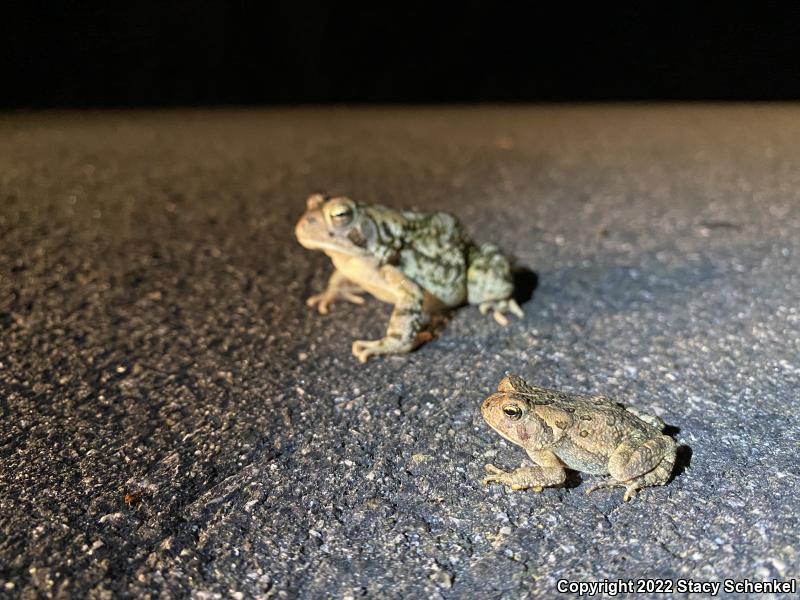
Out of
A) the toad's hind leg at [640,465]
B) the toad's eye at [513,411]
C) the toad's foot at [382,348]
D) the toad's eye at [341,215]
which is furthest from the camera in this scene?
the toad's eye at [341,215]

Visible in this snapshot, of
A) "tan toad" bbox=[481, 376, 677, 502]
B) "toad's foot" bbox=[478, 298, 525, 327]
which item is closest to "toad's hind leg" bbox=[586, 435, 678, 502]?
"tan toad" bbox=[481, 376, 677, 502]

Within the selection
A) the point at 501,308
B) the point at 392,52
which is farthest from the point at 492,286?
the point at 392,52

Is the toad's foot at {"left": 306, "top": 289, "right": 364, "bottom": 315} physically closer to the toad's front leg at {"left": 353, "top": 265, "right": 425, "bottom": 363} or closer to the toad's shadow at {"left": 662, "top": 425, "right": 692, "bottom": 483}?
the toad's front leg at {"left": 353, "top": 265, "right": 425, "bottom": 363}

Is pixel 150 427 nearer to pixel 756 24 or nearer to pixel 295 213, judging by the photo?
pixel 295 213

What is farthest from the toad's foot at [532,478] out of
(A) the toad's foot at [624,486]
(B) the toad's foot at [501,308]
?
(B) the toad's foot at [501,308]

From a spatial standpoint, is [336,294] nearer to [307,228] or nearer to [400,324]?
[307,228]

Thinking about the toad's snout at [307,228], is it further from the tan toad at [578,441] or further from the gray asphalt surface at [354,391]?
the tan toad at [578,441]

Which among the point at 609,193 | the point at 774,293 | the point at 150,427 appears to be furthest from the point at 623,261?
the point at 150,427
